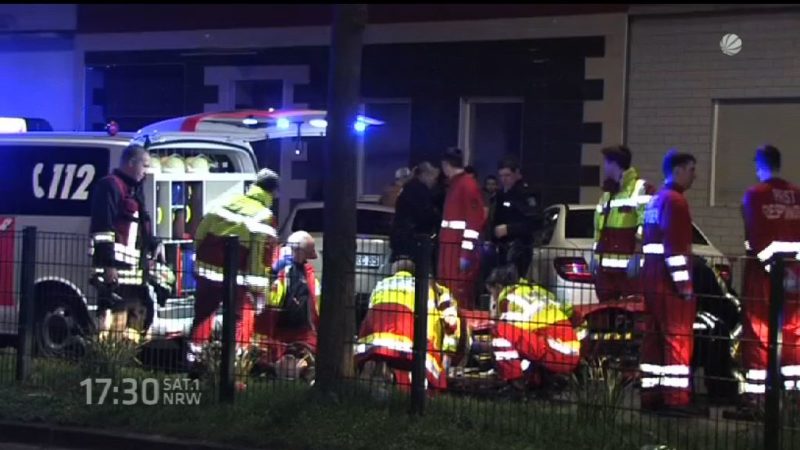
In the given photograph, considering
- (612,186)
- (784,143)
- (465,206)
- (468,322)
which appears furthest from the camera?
(784,143)

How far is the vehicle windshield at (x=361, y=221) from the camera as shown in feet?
36.3

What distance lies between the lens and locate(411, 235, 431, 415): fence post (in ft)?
22.6

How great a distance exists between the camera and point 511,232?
10.1 metres

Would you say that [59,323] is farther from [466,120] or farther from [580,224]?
[466,120]

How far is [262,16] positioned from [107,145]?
6988mm

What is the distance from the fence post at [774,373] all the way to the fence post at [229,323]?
3483 millimetres

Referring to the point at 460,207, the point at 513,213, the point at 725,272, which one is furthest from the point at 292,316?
the point at 725,272

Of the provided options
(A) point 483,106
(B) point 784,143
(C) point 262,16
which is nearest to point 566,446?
(B) point 784,143

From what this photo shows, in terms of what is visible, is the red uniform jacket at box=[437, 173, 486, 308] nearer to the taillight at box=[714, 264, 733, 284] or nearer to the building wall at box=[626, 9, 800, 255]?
the taillight at box=[714, 264, 733, 284]

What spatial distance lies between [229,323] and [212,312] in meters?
0.74

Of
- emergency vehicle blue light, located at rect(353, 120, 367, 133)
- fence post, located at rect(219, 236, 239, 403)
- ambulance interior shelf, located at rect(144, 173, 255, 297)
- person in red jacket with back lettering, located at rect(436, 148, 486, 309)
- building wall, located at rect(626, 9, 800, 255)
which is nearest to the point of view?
emergency vehicle blue light, located at rect(353, 120, 367, 133)

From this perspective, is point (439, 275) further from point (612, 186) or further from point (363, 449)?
point (612, 186)

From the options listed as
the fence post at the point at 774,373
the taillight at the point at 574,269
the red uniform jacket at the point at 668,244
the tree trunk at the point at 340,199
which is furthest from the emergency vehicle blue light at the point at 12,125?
the fence post at the point at 774,373

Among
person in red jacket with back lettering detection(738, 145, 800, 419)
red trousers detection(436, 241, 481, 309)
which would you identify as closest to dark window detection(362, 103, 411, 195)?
red trousers detection(436, 241, 481, 309)
